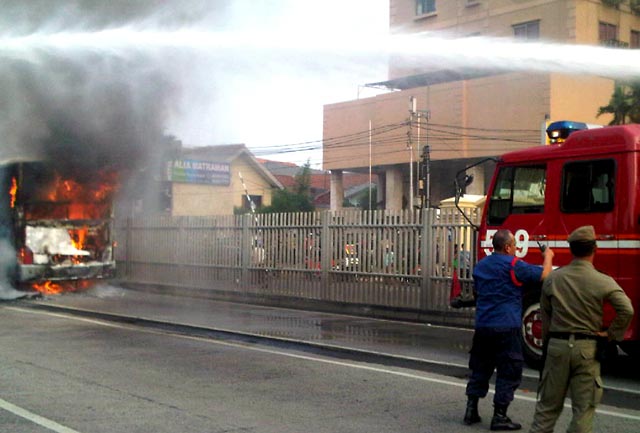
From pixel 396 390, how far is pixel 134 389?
2699 millimetres

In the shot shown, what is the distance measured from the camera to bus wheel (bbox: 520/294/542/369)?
31.7 feet

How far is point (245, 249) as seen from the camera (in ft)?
64.6

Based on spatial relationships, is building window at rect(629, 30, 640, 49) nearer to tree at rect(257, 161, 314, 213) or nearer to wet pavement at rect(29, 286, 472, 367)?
tree at rect(257, 161, 314, 213)

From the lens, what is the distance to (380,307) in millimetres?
16047

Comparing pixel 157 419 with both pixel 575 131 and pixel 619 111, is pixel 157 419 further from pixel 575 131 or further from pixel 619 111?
pixel 619 111

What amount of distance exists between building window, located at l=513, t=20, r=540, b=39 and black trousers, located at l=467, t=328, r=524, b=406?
89.3ft

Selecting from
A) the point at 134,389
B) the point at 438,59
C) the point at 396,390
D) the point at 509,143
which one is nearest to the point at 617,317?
the point at 396,390

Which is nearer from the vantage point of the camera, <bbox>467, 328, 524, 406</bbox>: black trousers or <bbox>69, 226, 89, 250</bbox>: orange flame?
<bbox>467, 328, 524, 406</bbox>: black trousers

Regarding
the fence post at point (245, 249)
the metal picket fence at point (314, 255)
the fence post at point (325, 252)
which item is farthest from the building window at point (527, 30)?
the fence post at point (325, 252)

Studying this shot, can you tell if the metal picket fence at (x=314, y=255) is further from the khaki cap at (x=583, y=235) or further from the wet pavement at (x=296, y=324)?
the khaki cap at (x=583, y=235)

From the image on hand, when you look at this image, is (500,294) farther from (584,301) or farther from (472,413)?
(584,301)

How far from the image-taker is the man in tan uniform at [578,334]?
5.21 meters

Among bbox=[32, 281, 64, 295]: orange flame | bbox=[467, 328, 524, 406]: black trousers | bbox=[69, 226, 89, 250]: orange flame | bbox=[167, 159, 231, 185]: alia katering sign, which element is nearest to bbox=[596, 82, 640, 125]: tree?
bbox=[69, 226, 89, 250]: orange flame

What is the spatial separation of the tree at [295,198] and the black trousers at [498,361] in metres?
35.6
